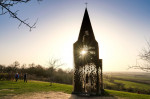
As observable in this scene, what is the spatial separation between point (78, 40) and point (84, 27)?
1.90 meters

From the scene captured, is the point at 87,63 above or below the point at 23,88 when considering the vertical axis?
above

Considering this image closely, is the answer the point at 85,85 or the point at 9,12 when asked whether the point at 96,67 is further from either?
the point at 9,12

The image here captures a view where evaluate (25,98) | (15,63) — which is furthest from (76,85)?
(15,63)

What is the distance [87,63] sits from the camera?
17.5 meters

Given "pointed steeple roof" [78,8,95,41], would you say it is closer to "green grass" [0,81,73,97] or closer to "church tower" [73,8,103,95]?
"church tower" [73,8,103,95]

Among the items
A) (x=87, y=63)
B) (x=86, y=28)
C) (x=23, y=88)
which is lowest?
(x=23, y=88)

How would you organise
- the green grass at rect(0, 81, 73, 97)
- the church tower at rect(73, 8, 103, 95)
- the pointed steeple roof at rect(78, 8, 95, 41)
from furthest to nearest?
the pointed steeple roof at rect(78, 8, 95, 41)
the church tower at rect(73, 8, 103, 95)
the green grass at rect(0, 81, 73, 97)

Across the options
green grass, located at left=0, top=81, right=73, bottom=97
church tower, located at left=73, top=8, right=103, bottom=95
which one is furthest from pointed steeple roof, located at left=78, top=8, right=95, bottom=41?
green grass, located at left=0, top=81, right=73, bottom=97

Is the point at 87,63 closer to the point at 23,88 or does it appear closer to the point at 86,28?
the point at 86,28

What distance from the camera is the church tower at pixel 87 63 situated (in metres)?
17.0

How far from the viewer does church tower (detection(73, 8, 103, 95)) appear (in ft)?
55.7

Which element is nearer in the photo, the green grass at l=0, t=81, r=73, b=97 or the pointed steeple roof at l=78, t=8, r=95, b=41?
the green grass at l=0, t=81, r=73, b=97

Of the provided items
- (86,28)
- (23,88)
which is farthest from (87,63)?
(23,88)

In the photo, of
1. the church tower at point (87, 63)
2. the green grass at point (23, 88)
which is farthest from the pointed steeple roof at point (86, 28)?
the green grass at point (23, 88)
